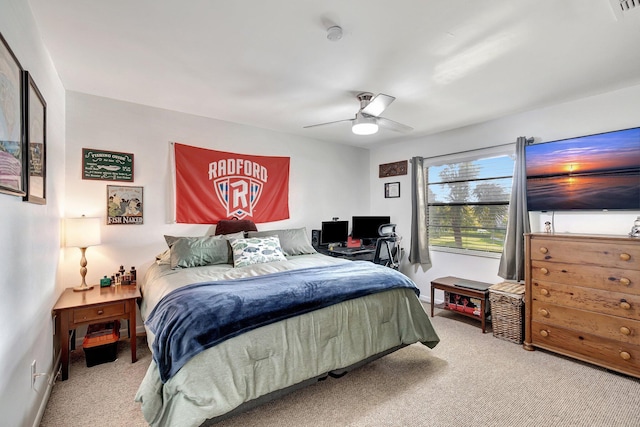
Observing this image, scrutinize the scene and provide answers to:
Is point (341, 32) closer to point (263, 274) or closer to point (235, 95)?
point (235, 95)

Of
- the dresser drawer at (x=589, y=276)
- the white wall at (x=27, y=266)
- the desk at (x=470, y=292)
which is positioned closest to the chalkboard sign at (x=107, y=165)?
the white wall at (x=27, y=266)

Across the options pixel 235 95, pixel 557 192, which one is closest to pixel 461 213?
pixel 557 192

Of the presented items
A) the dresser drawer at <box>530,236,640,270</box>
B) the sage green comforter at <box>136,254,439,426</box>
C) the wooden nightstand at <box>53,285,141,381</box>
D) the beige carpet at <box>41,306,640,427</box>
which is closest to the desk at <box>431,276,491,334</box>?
the beige carpet at <box>41,306,640,427</box>

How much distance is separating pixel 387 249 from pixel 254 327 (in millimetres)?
2606

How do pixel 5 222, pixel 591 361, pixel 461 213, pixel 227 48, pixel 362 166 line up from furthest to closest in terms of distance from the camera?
pixel 362 166, pixel 461 213, pixel 591 361, pixel 227 48, pixel 5 222

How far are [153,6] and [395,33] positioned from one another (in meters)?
1.42

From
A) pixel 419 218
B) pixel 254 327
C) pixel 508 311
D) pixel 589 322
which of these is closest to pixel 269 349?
pixel 254 327

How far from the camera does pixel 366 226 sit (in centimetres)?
455

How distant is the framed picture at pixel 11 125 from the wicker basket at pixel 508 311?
3778 mm

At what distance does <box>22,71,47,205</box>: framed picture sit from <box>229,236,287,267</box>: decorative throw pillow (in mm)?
1482

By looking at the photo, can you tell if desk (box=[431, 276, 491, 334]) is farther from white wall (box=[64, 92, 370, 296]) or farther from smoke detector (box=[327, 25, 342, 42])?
smoke detector (box=[327, 25, 342, 42])

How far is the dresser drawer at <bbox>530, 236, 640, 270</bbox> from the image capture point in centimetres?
228

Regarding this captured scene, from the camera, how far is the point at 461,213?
400 cm

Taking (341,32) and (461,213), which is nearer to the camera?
(341,32)
